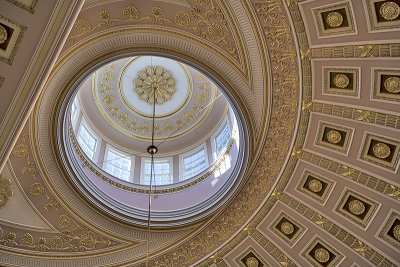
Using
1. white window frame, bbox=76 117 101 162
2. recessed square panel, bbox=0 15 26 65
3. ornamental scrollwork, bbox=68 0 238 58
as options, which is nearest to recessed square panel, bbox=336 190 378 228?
ornamental scrollwork, bbox=68 0 238 58

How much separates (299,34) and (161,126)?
33.6ft

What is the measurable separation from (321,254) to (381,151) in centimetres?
357

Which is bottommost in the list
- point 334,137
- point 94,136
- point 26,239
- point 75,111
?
point 26,239

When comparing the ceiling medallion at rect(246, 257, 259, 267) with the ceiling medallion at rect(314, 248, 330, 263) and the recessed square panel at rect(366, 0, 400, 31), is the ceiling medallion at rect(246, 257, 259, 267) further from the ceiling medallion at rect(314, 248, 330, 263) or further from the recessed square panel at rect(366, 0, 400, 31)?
the recessed square panel at rect(366, 0, 400, 31)

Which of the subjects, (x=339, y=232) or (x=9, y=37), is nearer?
(x=9, y=37)

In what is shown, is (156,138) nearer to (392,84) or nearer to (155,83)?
(155,83)

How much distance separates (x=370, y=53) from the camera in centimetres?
935

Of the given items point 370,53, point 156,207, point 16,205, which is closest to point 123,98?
point 156,207

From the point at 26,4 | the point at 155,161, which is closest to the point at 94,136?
the point at 155,161

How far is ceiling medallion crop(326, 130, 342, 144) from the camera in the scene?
1102 cm

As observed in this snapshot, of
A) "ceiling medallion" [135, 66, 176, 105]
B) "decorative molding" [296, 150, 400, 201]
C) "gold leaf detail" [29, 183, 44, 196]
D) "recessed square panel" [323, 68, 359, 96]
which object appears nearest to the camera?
"recessed square panel" [323, 68, 359, 96]

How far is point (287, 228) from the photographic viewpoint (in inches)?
487

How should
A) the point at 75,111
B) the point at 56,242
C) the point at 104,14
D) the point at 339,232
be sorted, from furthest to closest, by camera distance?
1. the point at 75,111
2. the point at 56,242
3. the point at 339,232
4. the point at 104,14

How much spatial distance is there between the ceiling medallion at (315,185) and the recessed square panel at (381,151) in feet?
4.93
